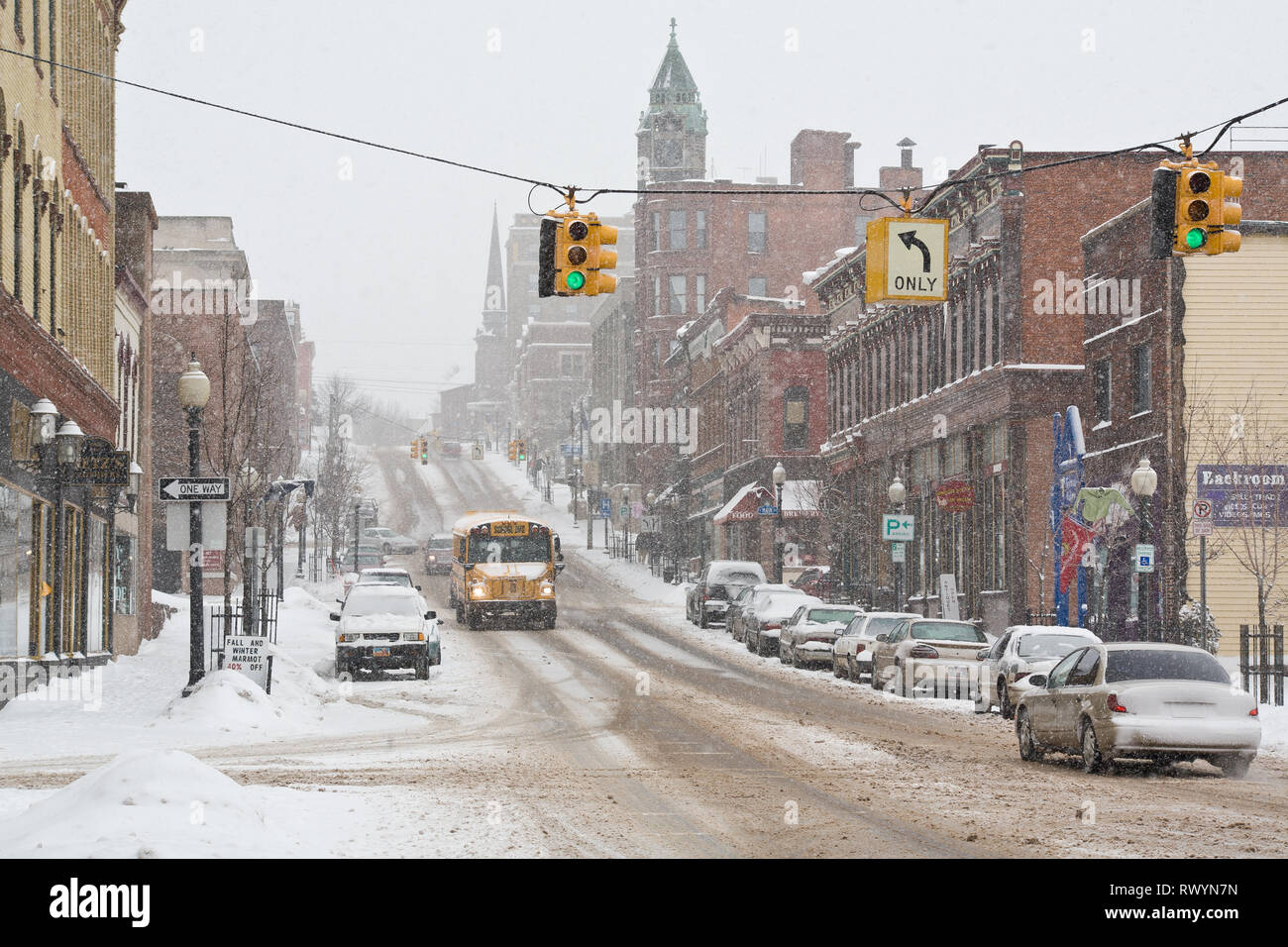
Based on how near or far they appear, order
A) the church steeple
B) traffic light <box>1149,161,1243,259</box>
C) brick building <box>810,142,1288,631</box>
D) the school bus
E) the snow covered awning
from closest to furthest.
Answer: traffic light <box>1149,161,1243,259</box> → brick building <box>810,142,1288,631</box> → the school bus → the snow covered awning → the church steeple

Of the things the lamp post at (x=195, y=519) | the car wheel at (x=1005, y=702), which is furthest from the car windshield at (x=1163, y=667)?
the lamp post at (x=195, y=519)

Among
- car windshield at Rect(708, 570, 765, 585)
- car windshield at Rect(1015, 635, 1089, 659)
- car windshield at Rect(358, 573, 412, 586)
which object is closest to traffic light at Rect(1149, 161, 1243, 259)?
car windshield at Rect(1015, 635, 1089, 659)

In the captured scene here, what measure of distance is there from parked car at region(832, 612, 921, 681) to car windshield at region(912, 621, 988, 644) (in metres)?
2.12

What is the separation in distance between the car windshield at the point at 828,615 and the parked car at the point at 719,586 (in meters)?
10.7

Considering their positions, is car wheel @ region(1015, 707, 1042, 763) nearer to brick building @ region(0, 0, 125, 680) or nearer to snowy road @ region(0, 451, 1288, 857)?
snowy road @ region(0, 451, 1288, 857)

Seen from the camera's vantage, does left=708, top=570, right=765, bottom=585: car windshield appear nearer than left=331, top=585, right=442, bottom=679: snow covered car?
No

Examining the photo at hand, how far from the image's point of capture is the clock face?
11356cm

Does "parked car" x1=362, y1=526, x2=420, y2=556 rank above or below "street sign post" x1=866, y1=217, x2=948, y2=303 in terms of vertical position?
below

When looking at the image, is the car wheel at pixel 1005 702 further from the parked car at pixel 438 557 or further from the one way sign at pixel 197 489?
the parked car at pixel 438 557

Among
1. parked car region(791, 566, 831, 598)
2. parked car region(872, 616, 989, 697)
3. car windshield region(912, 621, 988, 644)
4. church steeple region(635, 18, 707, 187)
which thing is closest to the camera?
parked car region(872, 616, 989, 697)

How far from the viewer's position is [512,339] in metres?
199
